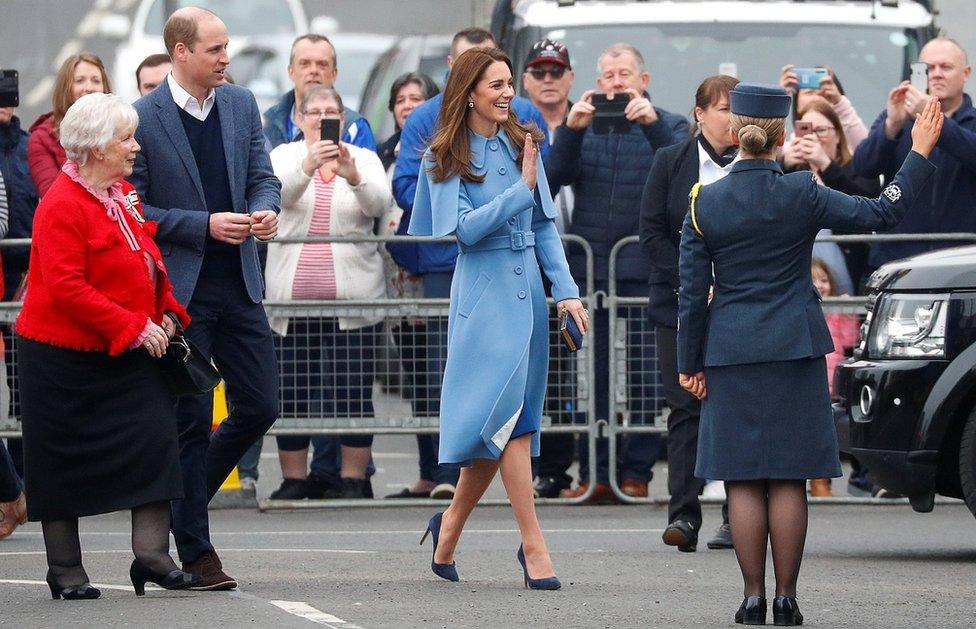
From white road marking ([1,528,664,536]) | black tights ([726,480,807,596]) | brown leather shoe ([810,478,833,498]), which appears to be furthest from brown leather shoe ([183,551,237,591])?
brown leather shoe ([810,478,833,498])

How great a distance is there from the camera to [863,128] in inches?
534

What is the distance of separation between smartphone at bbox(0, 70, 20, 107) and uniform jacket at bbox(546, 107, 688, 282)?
285 centimetres

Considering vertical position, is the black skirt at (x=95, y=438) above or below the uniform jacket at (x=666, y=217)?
below

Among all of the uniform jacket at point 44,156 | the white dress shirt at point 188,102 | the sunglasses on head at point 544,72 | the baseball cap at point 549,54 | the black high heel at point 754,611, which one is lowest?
the black high heel at point 754,611

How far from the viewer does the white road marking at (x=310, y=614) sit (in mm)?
7895

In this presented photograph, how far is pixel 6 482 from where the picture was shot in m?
11.1

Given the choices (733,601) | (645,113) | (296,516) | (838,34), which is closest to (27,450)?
(733,601)

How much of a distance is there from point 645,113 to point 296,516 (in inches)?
109

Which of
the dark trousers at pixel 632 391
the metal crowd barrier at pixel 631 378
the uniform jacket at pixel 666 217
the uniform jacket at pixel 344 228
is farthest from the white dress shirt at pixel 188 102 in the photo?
the dark trousers at pixel 632 391

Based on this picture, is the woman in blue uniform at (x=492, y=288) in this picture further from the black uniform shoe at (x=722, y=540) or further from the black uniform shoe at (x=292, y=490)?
the black uniform shoe at (x=292, y=490)

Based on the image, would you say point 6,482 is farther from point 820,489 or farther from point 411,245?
point 820,489

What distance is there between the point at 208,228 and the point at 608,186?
4.37 metres

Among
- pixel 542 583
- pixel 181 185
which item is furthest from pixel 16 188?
pixel 542 583

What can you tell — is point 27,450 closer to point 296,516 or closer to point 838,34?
point 296,516
